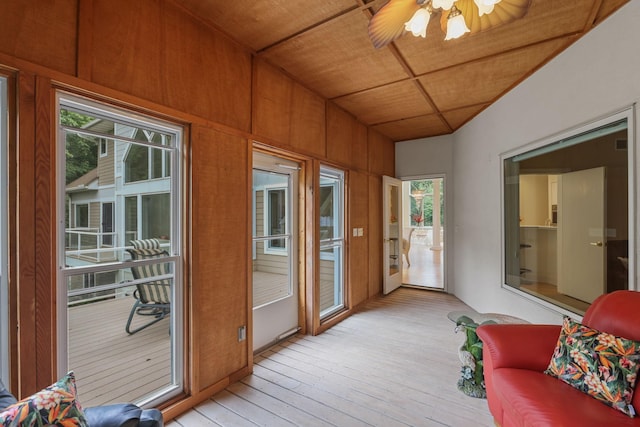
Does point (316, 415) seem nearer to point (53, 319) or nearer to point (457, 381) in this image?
point (457, 381)

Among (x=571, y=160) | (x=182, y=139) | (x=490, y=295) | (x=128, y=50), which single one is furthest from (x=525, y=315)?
(x=128, y=50)

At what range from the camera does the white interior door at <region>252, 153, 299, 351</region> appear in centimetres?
295

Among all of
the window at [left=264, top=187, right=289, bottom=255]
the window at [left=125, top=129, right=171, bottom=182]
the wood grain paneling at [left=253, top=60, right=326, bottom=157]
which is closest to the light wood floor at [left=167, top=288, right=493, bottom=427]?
the window at [left=264, top=187, right=289, bottom=255]

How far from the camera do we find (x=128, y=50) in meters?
1.70

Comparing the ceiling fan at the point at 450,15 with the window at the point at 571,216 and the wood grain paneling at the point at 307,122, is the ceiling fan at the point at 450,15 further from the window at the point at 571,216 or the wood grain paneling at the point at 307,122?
the wood grain paneling at the point at 307,122

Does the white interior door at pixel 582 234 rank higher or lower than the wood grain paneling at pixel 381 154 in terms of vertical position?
lower

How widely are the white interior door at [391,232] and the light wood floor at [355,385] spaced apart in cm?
151

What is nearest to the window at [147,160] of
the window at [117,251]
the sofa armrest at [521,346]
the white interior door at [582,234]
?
the window at [117,251]

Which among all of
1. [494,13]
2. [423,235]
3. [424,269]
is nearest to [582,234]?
[494,13]

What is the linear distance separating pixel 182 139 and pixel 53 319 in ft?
4.14

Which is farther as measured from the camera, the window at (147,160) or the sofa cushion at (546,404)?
the window at (147,160)

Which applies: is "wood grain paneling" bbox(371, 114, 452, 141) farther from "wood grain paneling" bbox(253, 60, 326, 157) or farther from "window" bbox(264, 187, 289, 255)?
"window" bbox(264, 187, 289, 255)

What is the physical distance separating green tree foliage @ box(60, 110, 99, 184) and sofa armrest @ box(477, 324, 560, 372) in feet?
8.58

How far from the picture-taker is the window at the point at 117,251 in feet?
5.22
